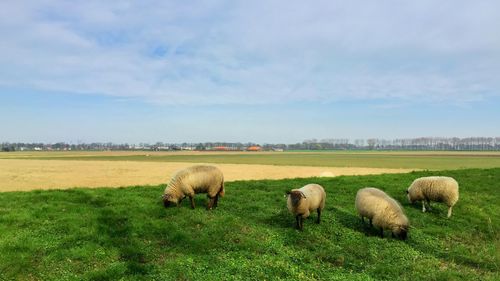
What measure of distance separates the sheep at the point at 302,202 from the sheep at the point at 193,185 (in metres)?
3.73

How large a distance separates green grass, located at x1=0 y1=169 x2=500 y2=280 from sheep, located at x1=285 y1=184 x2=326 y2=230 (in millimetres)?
563

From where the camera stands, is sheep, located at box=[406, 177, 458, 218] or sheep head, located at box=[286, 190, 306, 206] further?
sheep, located at box=[406, 177, 458, 218]

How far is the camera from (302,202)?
14289 millimetres

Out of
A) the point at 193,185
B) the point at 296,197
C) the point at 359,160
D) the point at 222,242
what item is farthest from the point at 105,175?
the point at 359,160

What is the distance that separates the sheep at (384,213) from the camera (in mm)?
13942

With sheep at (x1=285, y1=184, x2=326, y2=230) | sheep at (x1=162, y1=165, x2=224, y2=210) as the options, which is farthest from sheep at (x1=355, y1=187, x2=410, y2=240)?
Answer: sheep at (x1=162, y1=165, x2=224, y2=210)

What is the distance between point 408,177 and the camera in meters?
28.0

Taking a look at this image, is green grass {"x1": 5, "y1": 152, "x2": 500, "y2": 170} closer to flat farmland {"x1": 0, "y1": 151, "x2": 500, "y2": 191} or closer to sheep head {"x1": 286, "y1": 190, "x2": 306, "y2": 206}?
flat farmland {"x1": 0, "y1": 151, "x2": 500, "y2": 191}

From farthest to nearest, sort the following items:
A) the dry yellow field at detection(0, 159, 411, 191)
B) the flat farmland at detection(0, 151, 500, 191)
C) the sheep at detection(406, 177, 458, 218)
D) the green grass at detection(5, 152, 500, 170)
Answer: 1. the green grass at detection(5, 152, 500, 170)
2. the flat farmland at detection(0, 151, 500, 191)
3. the dry yellow field at detection(0, 159, 411, 191)
4. the sheep at detection(406, 177, 458, 218)

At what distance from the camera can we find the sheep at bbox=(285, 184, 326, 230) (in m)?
14.2

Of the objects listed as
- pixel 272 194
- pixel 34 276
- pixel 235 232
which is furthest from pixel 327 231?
pixel 34 276

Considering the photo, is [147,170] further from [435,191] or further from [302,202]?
[302,202]

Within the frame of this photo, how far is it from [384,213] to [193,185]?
8.00m

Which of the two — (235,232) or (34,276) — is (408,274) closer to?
(235,232)
